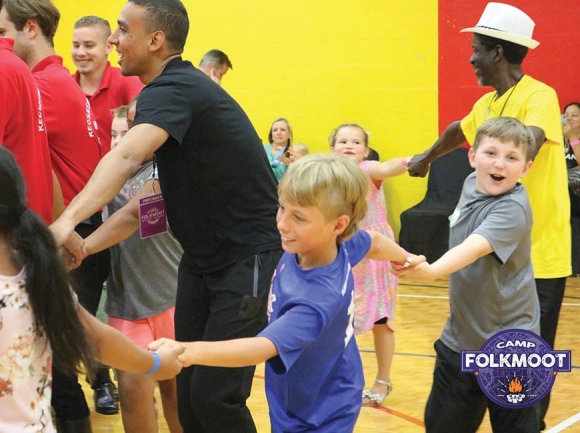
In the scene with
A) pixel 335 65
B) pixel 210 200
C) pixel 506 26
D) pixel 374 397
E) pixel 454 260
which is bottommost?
pixel 374 397

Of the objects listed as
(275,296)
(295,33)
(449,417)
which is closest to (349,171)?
(275,296)

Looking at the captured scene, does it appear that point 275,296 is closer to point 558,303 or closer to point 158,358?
point 158,358

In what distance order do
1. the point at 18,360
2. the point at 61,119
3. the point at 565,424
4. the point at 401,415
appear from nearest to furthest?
the point at 18,360, the point at 61,119, the point at 565,424, the point at 401,415

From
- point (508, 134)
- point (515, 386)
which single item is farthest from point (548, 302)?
point (508, 134)

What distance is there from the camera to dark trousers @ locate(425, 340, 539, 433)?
331 centimetres

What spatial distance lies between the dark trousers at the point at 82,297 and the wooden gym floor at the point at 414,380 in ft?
2.54

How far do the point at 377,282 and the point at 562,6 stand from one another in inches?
187

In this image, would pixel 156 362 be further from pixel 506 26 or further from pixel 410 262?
pixel 506 26

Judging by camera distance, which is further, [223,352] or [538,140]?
[538,140]

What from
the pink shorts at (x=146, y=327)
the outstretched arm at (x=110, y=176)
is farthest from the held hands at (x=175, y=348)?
the pink shorts at (x=146, y=327)

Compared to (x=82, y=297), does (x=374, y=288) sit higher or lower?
lower

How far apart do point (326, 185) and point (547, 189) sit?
1.96m

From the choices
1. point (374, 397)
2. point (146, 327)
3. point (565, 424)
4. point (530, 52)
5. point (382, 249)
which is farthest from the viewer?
point (530, 52)

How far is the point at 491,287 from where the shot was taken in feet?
10.9
